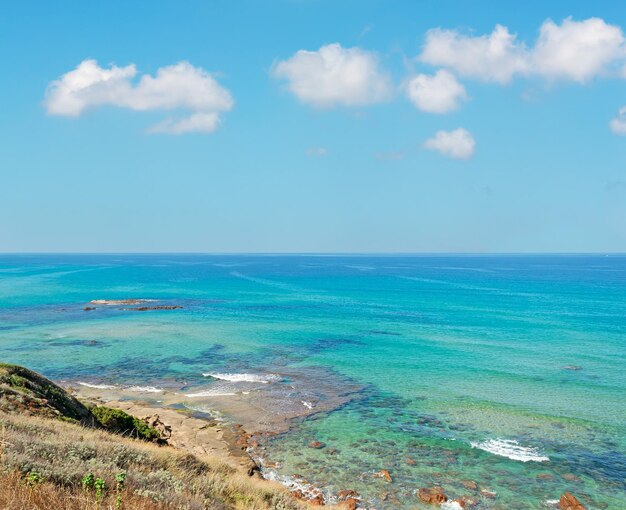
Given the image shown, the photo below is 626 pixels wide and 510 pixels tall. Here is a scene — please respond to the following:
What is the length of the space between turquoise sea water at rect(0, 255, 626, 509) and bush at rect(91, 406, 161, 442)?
624 centimetres

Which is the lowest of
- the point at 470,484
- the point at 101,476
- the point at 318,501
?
the point at 318,501

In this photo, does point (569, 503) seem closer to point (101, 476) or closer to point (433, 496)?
point (433, 496)

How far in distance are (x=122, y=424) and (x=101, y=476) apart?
51.4ft

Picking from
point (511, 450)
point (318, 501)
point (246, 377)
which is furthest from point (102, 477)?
point (246, 377)

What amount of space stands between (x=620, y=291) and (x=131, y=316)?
109m

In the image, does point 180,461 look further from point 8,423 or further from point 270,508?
point 8,423

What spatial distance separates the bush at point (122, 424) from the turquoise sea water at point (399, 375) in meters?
6.24

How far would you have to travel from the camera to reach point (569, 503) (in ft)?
66.9

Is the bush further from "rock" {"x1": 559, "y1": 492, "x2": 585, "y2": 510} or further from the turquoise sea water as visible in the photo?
"rock" {"x1": 559, "y1": 492, "x2": 585, "y2": 510}

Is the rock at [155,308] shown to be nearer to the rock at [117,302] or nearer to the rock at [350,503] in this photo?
the rock at [117,302]

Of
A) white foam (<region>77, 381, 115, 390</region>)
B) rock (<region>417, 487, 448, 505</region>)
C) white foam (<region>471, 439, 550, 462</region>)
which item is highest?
white foam (<region>471, 439, 550, 462</region>)

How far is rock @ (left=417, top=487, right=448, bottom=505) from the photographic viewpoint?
2064 cm

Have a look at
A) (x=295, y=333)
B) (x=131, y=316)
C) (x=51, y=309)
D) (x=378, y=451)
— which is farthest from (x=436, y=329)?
(x=51, y=309)

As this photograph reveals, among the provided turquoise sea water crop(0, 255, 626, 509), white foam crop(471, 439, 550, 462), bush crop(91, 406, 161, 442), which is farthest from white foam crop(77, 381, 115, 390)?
white foam crop(471, 439, 550, 462)
